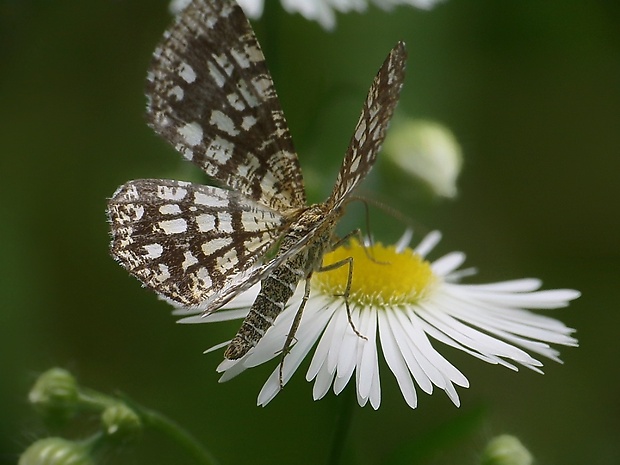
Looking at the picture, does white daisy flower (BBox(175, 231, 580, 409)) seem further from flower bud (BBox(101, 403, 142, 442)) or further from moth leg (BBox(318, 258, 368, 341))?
flower bud (BBox(101, 403, 142, 442))

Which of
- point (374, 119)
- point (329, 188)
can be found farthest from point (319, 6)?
point (374, 119)

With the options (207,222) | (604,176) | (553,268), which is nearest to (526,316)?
(207,222)

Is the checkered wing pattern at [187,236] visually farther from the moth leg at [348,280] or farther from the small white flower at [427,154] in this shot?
the small white flower at [427,154]

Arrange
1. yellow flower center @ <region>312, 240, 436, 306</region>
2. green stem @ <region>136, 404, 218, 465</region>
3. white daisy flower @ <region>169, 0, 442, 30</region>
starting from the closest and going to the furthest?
1. green stem @ <region>136, 404, 218, 465</region>
2. yellow flower center @ <region>312, 240, 436, 306</region>
3. white daisy flower @ <region>169, 0, 442, 30</region>

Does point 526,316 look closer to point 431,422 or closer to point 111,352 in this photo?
point 431,422

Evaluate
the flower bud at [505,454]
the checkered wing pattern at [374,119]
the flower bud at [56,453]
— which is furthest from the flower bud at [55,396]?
the flower bud at [505,454]

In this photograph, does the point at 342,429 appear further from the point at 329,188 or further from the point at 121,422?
the point at 329,188

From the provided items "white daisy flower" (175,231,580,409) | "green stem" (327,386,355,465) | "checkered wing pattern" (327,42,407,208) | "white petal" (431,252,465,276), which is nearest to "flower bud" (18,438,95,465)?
"white daisy flower" (175,231,580,409)
